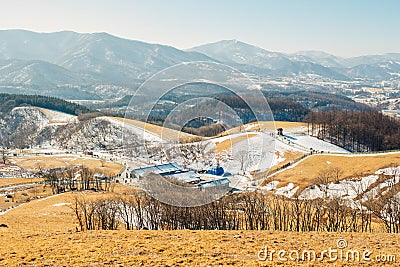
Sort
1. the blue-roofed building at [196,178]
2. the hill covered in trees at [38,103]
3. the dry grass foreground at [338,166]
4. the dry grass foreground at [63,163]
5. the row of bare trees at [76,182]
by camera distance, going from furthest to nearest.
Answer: the hill covered in trees at [38,103] < the dry grass foreground at [63,163] < the row of bare trees at [76,182] < the dry grass foreground at [338,166] < the blue-roofed building at [196,178]

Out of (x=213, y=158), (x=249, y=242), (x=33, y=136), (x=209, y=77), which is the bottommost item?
(x=33, y=136)

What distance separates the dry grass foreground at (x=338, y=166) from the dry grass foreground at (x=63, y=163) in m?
44.0

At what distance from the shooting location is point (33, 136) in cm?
13900

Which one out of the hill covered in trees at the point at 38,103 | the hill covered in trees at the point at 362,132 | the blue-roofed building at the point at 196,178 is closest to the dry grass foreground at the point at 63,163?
the hill covered in trees at the point at 362,132

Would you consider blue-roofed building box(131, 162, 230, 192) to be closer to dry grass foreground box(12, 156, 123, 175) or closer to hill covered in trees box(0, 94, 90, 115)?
dry grass foreground box(12, 156, 123, 175)

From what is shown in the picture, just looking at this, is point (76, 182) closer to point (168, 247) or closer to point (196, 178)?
point (168, 247)

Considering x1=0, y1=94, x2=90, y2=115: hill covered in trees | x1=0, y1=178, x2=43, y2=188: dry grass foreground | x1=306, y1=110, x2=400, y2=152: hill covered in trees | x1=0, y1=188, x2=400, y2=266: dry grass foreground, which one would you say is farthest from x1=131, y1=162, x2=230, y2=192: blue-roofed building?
x1=0, y1=94, x2=90, y2=115: hill covered in trees

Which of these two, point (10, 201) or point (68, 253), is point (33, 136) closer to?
point (10, 201)

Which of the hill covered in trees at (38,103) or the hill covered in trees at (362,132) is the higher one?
the hill covered in trees at (38,103)

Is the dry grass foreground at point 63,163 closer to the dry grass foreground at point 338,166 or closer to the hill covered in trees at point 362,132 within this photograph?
the dry grass foreground at point 338,166

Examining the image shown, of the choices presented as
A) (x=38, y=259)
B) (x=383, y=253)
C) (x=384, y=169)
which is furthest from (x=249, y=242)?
(x=384, y=169)

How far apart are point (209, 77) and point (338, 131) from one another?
96.3m

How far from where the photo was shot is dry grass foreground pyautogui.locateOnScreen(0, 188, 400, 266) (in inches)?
561

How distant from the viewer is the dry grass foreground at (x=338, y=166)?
54281 mm
